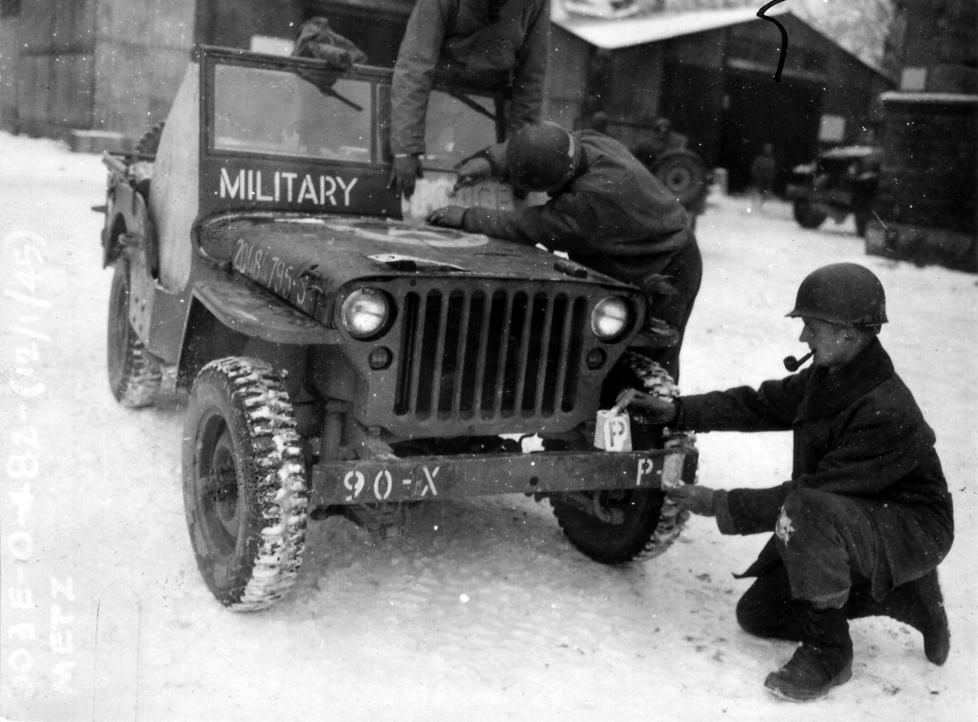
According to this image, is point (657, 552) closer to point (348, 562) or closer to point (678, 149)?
point (348, 562)

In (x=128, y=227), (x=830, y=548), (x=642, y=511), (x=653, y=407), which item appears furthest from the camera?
(x=128, y=227)

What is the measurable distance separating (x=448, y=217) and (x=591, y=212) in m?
Answer: 0.68

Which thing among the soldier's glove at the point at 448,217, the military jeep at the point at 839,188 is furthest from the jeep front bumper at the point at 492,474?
the military jeep at the point at 839,188

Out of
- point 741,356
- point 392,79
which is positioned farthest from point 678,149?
point 392,79

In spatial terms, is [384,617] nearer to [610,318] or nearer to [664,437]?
[664,437]

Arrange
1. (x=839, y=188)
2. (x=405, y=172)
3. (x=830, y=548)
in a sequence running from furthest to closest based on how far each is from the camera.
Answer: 1. (x=839, y=188)
2. (x=405, y=172)
3. (x=830, y=548)

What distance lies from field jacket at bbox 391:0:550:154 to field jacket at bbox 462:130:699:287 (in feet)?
2.02

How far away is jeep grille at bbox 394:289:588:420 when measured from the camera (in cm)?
357

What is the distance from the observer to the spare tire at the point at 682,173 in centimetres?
1430

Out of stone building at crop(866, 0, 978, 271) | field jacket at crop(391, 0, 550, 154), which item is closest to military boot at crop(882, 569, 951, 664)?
field jacket at crop(391, 0, 550, 154)

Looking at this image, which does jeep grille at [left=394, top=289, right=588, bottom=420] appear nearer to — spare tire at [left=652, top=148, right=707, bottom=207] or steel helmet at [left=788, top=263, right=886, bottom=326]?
steel helmet at [left=788, top=263, right=886, bottom=326]

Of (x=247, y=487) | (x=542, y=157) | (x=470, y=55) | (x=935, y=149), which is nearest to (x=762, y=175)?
(x=935, y=149)

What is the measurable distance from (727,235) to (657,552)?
1228 centimetres

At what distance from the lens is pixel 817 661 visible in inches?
142
